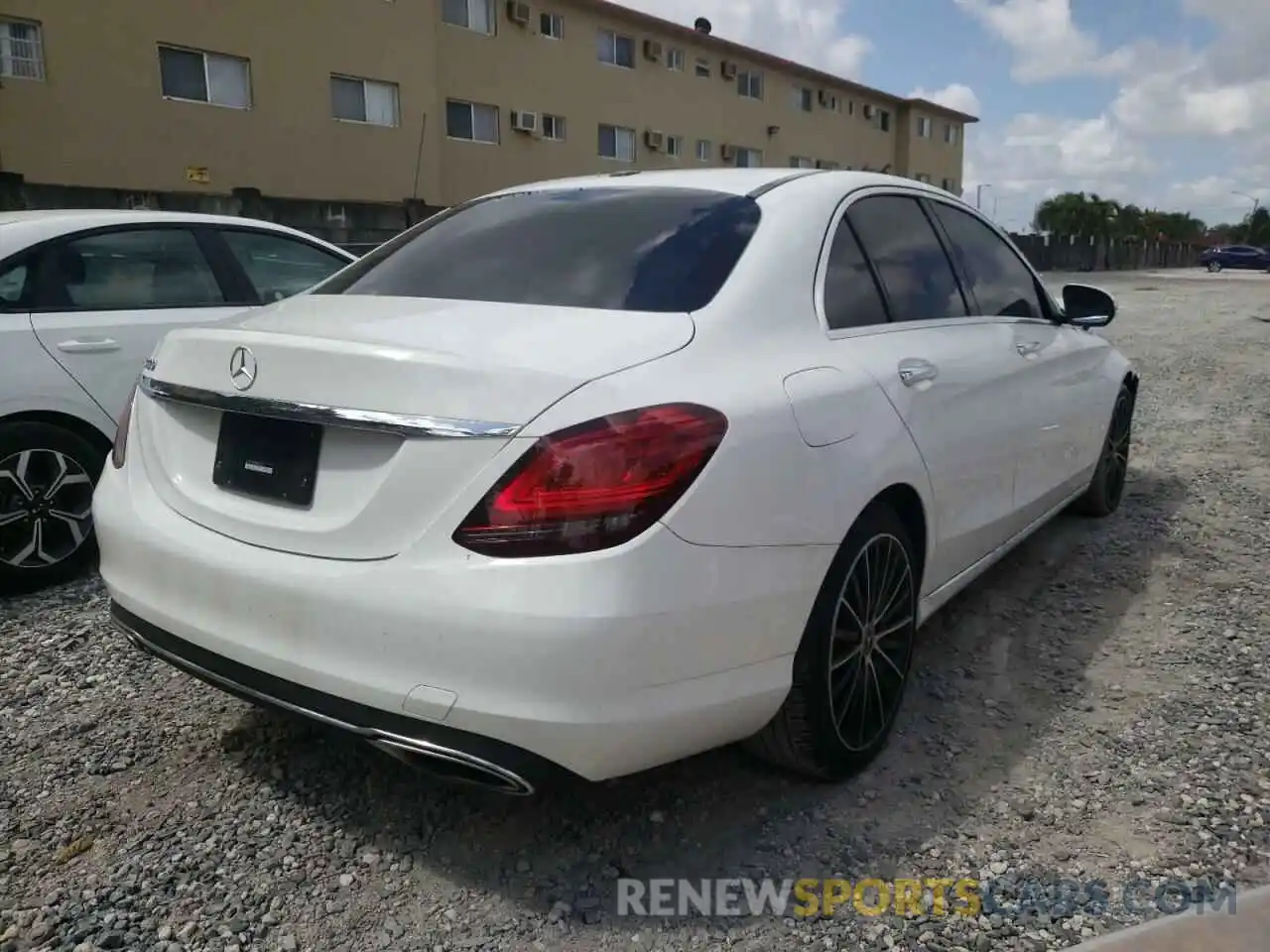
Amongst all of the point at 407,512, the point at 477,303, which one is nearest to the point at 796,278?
the point at 477,303

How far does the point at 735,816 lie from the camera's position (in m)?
2.56

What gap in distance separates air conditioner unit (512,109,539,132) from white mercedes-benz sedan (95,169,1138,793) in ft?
72.4

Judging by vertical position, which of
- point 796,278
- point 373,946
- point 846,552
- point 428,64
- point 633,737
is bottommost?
point 373,946

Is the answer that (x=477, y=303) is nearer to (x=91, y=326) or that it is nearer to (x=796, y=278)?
(x=796, y=278)

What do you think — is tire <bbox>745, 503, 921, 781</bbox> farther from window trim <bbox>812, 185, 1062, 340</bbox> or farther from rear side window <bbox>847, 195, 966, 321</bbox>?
rear side window <bbox>847, 195, 966, 321</bbox>

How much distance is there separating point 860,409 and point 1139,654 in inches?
68.4

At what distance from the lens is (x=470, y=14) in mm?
22578

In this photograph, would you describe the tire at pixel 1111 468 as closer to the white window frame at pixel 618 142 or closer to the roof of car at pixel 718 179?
the roof of car at pixel 718 179

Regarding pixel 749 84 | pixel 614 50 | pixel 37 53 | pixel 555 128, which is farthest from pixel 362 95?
pixel 749 84

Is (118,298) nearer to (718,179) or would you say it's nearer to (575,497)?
(718,179)

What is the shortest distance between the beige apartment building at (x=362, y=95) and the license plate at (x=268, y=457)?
1579cm

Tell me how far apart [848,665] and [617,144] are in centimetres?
2624

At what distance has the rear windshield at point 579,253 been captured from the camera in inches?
96.7


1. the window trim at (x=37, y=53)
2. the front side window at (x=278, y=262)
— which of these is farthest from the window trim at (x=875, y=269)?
the window trim at (x=37, y=53)
